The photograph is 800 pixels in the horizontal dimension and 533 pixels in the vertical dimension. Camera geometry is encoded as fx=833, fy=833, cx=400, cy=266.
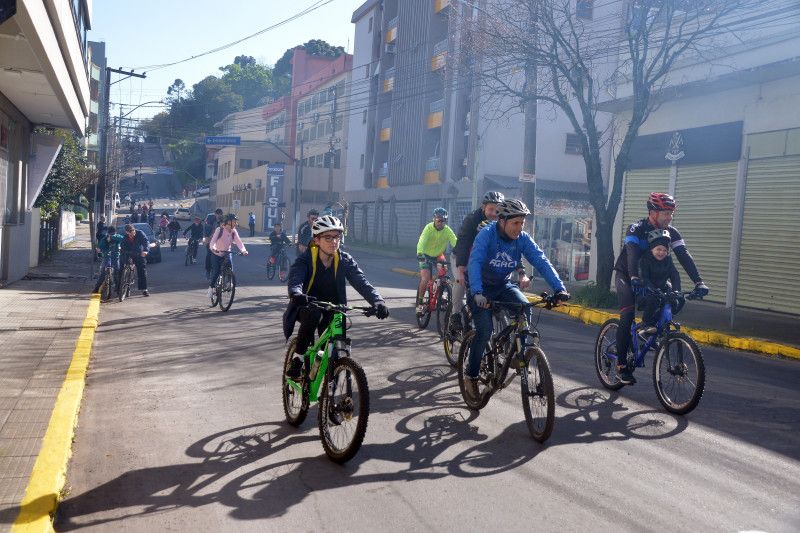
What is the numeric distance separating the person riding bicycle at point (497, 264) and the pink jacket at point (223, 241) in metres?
9.51

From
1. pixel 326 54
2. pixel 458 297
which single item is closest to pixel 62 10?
pixel 458 297

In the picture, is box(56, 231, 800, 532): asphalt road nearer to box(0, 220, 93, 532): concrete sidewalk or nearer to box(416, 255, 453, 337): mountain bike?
box(0, 220, 93, 532): concrete sidewalk

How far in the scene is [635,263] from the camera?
25.2 ft

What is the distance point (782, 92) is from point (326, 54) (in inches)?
2919

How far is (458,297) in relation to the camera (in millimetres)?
10164

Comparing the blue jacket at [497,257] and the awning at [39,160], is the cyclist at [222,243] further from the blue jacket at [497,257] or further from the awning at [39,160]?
the awning at [39,160]

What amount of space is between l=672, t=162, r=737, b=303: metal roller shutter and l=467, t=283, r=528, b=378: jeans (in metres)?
13.2

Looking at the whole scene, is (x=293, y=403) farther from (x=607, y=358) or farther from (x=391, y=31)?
(x=391, y=31)

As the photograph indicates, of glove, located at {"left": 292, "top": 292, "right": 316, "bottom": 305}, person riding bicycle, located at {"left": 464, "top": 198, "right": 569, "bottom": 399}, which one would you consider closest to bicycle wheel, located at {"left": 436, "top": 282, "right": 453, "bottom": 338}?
person riding bicycle, located at {"left": 464, "top": 198, "right": 569, "bottom": 399}

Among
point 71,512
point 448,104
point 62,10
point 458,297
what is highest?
point 448,104

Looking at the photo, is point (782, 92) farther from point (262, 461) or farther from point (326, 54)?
point (326, 54)

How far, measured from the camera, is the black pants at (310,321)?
6211 millimetres

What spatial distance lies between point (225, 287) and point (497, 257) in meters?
9.42

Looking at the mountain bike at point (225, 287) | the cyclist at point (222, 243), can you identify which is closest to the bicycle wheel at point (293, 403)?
the mountain bike at point (225, 287)
